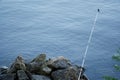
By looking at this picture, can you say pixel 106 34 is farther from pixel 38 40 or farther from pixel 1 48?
pixel 1 48

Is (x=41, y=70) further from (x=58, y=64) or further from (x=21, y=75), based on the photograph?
(x=21, y=75)

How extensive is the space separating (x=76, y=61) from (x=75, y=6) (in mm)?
12959

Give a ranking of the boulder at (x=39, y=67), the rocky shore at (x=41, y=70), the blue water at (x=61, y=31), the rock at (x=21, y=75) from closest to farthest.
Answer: the rock at (x=21, y=75) → the rocky shore at (x=41, y=70) → the boulder at (x=39, y=67) → the blue water at (x=61, y=31)

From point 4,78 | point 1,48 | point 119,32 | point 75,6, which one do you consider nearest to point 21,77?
point 4,78

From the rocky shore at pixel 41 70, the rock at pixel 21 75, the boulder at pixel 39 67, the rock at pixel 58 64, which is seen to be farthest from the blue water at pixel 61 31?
the rock at pixel 21 75

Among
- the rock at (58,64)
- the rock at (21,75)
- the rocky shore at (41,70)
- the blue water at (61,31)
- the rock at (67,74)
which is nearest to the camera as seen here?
the rock at (21,75)

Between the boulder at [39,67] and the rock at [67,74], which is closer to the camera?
the rock at [67,74]

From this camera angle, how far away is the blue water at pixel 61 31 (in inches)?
964

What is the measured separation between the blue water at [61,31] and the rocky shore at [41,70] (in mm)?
6314

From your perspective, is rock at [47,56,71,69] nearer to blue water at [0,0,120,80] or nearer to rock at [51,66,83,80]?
rock at [51,66,83,80]

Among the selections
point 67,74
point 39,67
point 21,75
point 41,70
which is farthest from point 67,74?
point 21,75

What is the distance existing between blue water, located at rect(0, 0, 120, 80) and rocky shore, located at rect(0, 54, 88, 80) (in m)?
6.31

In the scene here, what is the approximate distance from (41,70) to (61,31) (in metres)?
13.3

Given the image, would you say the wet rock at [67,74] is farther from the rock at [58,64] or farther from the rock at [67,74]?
the rock at [58,64]
